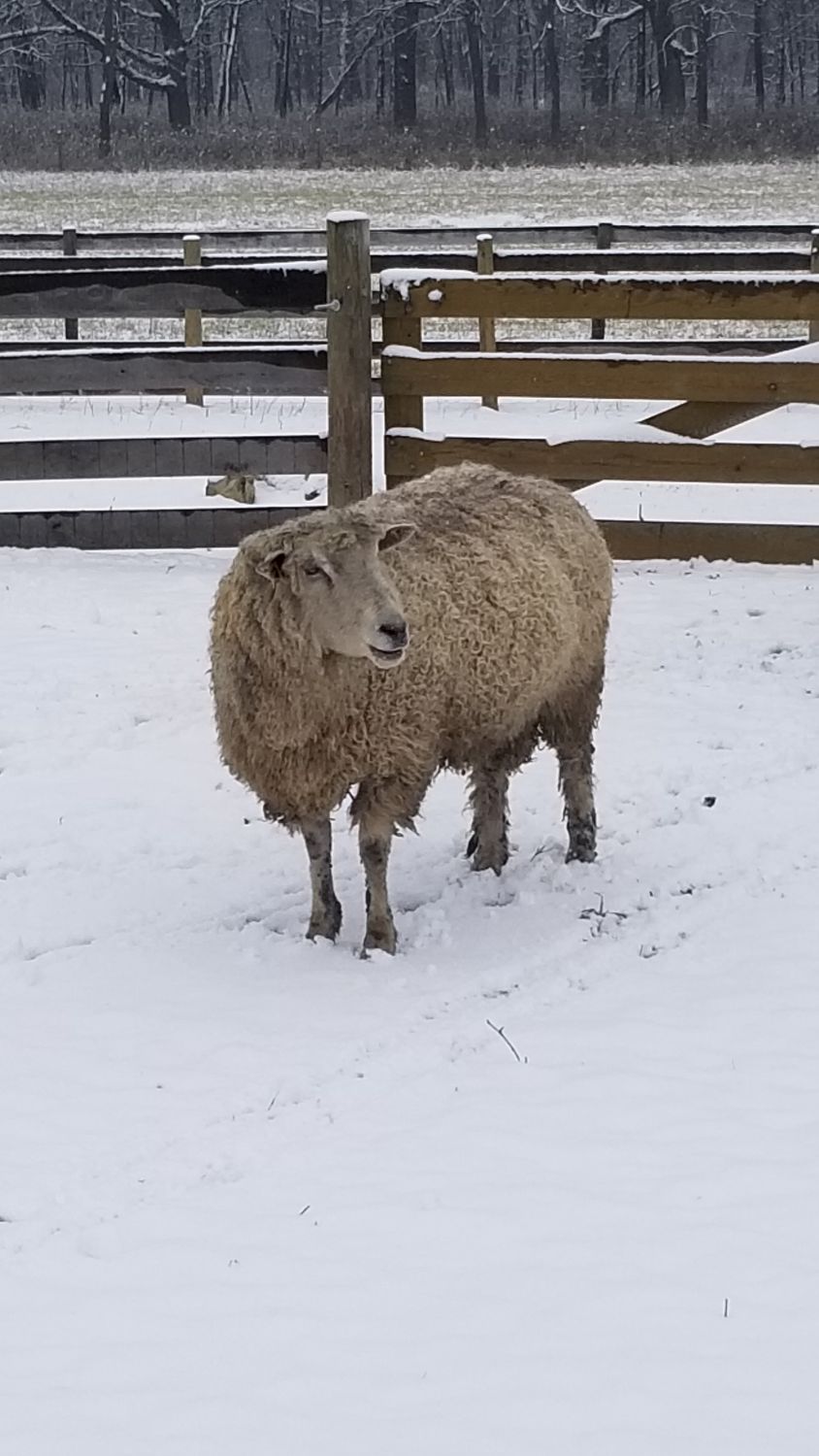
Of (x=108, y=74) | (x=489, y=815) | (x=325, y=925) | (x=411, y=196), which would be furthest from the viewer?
(x=108, y=74)

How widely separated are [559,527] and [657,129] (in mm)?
39299

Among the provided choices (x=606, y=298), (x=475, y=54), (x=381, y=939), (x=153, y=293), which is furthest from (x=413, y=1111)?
(x=475, y=54)

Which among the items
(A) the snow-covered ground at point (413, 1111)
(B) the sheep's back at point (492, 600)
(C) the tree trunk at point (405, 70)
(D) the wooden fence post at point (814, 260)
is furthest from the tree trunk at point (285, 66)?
(A) the snow-covered ground at point (413, 1111)

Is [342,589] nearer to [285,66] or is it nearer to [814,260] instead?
[814,260]

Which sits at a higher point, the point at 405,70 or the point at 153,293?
the point at 405,70

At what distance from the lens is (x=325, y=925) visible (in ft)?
17.6

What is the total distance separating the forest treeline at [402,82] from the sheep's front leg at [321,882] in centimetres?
3557

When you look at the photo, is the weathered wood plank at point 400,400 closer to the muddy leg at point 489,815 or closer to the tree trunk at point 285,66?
the muddy leg at point 489,815

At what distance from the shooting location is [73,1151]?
405cm

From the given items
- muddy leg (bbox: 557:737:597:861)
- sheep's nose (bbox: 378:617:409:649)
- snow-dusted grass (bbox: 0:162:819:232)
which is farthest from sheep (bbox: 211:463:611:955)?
snow-dusted grass (bbox: 0:162:819:232)

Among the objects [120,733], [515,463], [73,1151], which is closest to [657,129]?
[515,463]

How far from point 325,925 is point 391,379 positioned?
4404 mm

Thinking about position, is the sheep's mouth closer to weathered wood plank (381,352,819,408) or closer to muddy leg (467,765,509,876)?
muddy leg (467,765,509,876)

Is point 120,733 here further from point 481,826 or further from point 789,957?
point 789,957
